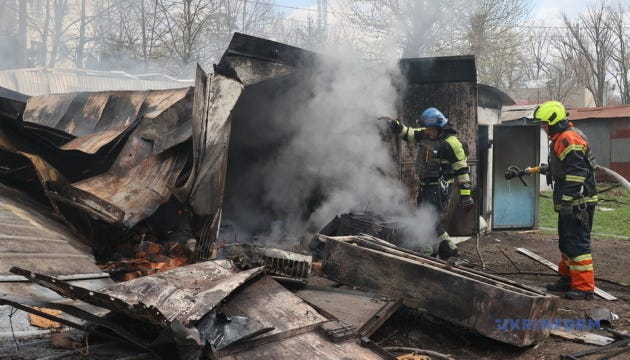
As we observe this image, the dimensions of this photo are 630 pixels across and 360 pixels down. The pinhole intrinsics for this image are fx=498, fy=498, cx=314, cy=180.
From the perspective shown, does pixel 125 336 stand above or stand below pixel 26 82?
below

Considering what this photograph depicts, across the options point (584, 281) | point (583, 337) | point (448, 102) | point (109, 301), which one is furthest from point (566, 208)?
point (109, 301)

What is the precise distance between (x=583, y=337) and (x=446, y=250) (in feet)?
7.83

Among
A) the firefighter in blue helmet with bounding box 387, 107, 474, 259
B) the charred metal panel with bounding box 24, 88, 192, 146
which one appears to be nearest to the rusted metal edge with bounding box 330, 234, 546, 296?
the firefighter in blue helmet with bounding box 387, 107, 474, 259

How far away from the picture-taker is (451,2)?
1023cm

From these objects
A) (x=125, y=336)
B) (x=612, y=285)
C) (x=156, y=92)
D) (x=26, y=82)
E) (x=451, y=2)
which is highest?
Answer: (x=451, y=2)

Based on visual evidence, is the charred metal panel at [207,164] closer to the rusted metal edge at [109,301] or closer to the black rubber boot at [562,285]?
the rusted metal edge at [109,301]

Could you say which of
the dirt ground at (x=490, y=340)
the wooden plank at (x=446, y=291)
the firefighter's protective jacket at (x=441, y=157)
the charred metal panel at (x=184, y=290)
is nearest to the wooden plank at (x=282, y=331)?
the charred metal panel at (x=184, y=290)

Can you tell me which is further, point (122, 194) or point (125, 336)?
point (122, 194)

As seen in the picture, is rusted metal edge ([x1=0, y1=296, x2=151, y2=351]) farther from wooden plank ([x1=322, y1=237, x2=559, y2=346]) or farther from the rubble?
wooden plank ([x1=322, y1=237, x2=559, y2=346])

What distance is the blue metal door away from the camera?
973 cm

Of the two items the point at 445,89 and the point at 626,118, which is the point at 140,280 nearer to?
the point at 445,89

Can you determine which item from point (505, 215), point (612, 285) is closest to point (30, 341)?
point (612, 285)

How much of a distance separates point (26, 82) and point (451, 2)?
12.1m

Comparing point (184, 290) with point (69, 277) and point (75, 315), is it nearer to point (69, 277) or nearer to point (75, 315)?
point (75, 315)
